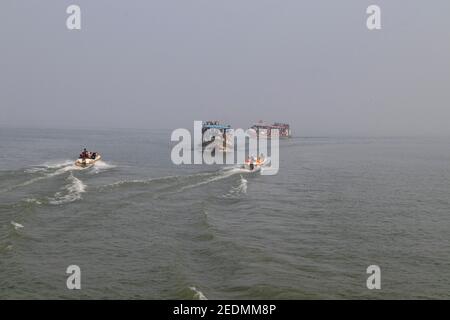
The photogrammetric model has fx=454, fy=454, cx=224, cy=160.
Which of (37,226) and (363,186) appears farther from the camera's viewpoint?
(363,186)

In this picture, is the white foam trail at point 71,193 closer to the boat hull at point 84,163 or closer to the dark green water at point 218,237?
the dark green water at point 218,237

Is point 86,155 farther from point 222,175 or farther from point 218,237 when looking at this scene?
point 218,237

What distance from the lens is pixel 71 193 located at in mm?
40906

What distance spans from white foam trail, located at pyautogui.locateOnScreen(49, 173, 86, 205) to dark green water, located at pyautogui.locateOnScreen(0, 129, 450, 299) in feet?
0.54

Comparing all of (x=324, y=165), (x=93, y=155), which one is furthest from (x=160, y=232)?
(x=324, y=165)

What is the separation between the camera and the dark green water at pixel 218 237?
20.8m

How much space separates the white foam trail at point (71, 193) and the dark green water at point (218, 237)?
0.54 feet

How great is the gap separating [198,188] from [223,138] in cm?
5408

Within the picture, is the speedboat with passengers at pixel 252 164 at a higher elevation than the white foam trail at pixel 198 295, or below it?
higher

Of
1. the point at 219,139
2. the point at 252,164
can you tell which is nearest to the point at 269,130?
the point at 219,139

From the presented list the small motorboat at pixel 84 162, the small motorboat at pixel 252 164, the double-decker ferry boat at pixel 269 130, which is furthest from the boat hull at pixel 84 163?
the double-decker ferry boat at pixel 269 130

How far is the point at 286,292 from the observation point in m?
20.0
